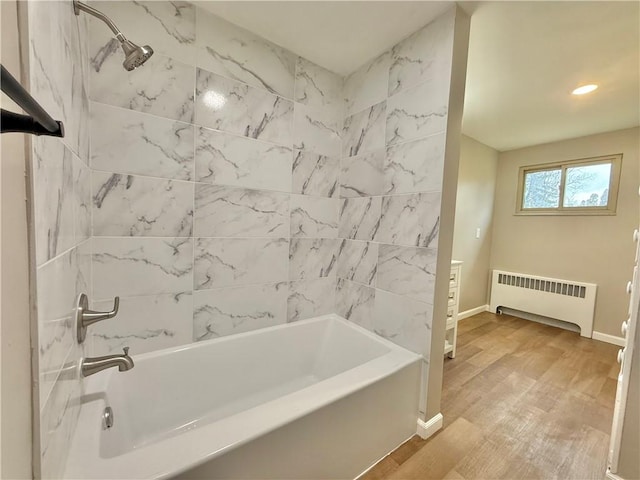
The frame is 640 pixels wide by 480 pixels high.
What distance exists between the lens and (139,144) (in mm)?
1271

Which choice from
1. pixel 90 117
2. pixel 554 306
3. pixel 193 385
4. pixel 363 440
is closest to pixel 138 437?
pixel 193 385

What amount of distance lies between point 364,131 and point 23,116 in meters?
1.79

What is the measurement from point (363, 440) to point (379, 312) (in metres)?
0.72

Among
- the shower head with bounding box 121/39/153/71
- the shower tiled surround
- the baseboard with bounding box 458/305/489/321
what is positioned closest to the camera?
the shower head with bounding box 121/39/153/71

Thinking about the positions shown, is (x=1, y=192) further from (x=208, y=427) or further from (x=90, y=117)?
(x=90, y=117)

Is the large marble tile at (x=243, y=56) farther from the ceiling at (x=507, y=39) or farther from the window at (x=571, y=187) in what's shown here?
the window at (x=571, y=187)

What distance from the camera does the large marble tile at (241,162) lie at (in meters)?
1.45

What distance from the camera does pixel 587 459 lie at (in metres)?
1.35

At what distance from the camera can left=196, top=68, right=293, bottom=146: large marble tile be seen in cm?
143

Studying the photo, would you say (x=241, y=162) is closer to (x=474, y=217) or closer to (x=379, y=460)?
(x=379, y=460)

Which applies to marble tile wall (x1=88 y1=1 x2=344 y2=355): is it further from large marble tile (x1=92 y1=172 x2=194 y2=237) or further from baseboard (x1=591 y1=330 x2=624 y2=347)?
baseboard (x1=591 y1=330 x2=624 y2=347)

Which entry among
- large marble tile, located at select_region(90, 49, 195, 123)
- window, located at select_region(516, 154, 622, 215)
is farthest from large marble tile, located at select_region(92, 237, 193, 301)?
window, located at select_region(516, 154, 622, 215)

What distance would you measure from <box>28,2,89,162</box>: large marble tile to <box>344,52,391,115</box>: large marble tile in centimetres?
151

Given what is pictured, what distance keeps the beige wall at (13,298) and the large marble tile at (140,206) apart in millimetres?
891
